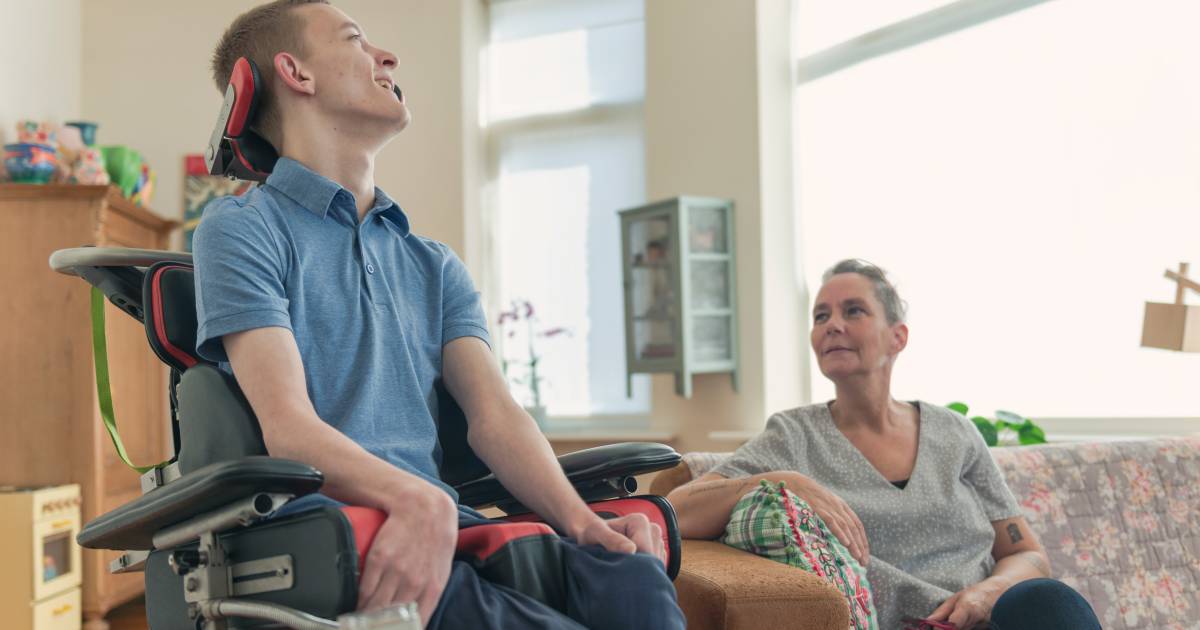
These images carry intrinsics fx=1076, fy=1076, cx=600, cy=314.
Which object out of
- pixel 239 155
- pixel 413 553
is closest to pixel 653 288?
pixel 239 155

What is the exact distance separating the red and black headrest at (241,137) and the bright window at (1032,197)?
2982 millimetres

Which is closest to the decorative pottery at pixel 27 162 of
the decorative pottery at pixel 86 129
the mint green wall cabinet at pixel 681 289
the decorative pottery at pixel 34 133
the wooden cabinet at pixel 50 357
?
the decorative pottery at pixel 34 133

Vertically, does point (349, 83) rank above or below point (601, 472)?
above

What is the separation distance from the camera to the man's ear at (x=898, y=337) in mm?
2244

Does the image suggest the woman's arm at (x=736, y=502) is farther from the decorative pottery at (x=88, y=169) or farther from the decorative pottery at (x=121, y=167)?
the decorative pottery at (x=121, y=167)

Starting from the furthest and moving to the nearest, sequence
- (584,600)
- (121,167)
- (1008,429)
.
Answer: (121,167) → (1008,429) → (584,600)

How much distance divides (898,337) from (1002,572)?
0.52 metres

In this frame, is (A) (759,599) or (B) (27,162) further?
(B) (27,162)

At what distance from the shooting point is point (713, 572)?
159cm

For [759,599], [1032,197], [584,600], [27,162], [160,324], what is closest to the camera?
[584,600]

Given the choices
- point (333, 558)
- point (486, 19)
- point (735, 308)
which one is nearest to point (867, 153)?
point (735, 308)

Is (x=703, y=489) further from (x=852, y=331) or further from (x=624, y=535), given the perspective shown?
(x=624, y=535)

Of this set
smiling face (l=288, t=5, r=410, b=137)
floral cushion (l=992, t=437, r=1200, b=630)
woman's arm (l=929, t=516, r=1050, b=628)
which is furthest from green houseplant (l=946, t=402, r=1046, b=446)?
smiling face (l=288, t=5, r=410, b=137)

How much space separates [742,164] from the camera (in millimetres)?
4531
